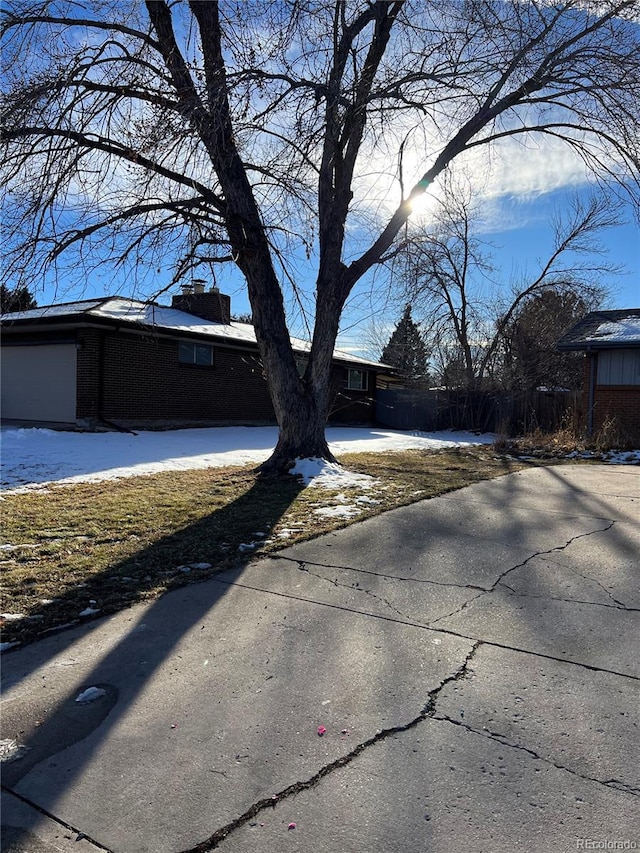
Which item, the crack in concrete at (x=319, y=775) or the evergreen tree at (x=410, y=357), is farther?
the evergreen tree at (x=410, y=357)

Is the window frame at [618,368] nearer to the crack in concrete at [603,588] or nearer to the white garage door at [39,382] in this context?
the crack in concrete at [603,588]

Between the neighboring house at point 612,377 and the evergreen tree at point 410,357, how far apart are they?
14100 mm

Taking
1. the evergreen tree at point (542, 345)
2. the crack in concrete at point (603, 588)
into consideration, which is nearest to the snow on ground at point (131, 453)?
the crack in concrete at point (603, 588)

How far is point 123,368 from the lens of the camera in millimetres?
16875

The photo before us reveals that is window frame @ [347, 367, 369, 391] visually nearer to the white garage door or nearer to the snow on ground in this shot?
the snow on ground

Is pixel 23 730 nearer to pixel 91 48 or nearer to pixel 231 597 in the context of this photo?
pixel 231 597

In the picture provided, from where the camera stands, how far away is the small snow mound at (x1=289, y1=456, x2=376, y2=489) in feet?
28.7

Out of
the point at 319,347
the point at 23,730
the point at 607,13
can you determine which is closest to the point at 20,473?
the point at 319,347

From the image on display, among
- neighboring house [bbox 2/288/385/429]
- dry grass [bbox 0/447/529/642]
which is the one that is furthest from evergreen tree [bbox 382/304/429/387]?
dry grass [bbox 0/447/529/642]

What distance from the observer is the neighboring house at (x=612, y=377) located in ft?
49.1

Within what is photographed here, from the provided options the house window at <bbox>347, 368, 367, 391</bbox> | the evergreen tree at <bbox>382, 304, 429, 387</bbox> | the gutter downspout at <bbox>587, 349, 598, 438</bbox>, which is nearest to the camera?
the gutter downspout at <bbox>587, 349, 598, 438</bbox>

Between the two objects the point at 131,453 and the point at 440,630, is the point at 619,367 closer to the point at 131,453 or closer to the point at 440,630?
the point at 131,453

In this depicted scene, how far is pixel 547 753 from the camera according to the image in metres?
2.52

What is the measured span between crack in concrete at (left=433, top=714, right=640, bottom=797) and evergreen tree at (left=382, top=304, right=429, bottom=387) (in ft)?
90.6
